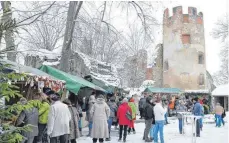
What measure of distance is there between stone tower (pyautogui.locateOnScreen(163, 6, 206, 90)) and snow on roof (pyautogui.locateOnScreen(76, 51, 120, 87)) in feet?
59.5

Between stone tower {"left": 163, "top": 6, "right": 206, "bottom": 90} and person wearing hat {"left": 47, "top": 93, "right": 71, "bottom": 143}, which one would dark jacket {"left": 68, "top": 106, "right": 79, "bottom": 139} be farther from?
stone tower {"left": 163, "top": 6, "right": 206, "bottom": 90}

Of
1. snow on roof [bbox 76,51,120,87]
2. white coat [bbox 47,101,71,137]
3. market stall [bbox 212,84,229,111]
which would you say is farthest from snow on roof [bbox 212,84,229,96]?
white coat [bbox 47,101,71,137]

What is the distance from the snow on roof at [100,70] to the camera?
→ 18.5m

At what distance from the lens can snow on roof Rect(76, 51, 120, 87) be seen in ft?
60.8

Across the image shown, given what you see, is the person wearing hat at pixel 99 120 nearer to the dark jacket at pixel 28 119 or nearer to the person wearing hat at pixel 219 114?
the dark jacket at pixel 28 119

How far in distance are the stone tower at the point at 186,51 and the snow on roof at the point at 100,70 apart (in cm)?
1813

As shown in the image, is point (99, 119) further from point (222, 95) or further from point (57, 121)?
point (222, 95)

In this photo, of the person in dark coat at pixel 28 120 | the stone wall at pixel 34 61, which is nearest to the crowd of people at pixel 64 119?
the person in dark coat at pixel 28 120

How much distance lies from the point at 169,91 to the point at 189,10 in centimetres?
1325

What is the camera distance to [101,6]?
54.8 ft

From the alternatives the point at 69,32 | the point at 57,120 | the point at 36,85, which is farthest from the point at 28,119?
the point at 69,32

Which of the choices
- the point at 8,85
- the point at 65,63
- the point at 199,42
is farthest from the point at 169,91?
the point at 8,85

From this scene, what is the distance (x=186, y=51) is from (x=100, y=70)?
2148 cm

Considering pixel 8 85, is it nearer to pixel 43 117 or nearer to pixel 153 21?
pixel 43 117
